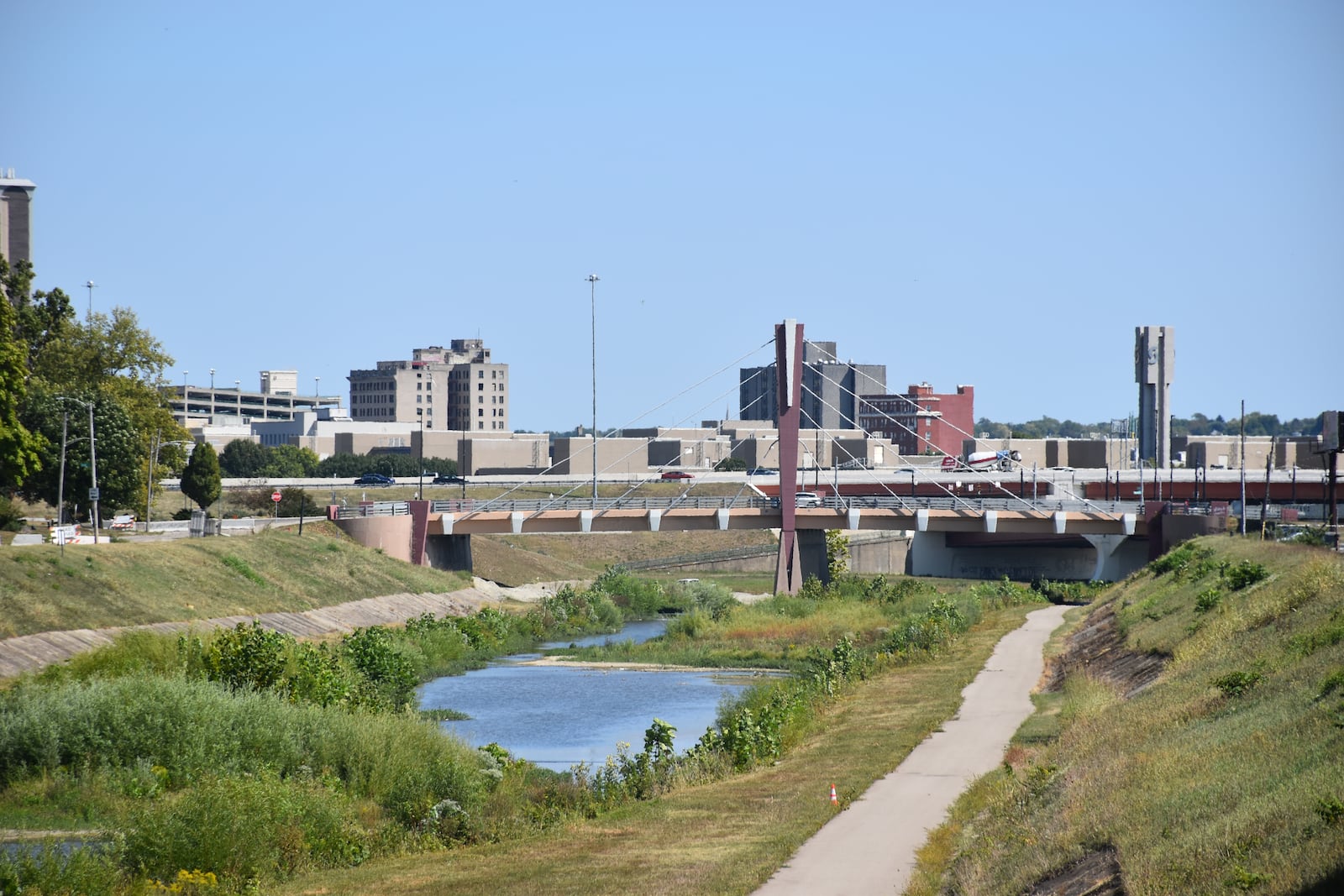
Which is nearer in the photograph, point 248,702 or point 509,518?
point 248,702

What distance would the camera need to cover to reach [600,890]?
58.7 ft

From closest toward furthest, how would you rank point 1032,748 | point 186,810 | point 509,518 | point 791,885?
point 791,885 < point 186,810 < point 1032,748 < point 509,518

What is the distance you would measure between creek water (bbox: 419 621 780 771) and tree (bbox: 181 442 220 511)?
3476 cm

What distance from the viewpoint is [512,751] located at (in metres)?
36.0

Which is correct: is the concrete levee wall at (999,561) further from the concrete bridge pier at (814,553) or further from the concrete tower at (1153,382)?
the concrete tower at (1153,382)

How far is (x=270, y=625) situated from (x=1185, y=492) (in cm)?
7460

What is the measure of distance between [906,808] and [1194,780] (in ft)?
22.3

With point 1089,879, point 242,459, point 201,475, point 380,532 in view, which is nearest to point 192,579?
point 380,532

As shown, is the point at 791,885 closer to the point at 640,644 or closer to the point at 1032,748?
the point at 1032,748

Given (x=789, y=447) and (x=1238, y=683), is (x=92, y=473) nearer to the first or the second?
(x=789, y=447)

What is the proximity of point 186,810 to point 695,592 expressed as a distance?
56922 mm

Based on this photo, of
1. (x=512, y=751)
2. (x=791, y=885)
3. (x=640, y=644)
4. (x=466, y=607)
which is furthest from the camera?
(x=466, y=607)

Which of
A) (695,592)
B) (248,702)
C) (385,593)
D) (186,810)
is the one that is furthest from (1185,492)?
(186,810)

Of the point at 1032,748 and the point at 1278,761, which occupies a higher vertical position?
the point at 1278,761
